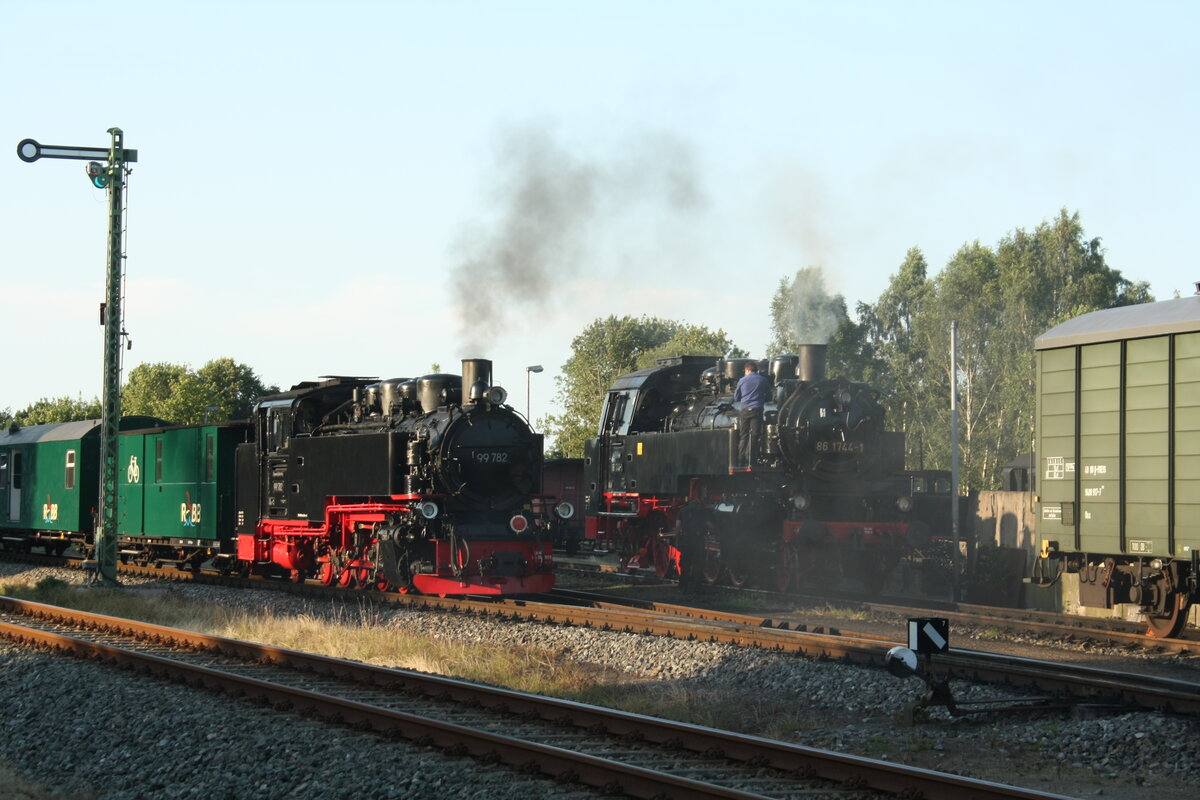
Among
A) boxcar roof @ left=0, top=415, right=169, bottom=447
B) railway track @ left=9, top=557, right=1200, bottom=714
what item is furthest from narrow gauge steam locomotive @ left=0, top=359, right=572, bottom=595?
boxcar roof @ left=0, top=415, right=169, bottom=447

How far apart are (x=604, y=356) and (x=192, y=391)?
95.7 ft

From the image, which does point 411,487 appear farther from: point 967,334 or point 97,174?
point 967,334

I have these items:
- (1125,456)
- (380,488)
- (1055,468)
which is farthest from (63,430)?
(1125,456)

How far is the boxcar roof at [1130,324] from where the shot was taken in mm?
12897

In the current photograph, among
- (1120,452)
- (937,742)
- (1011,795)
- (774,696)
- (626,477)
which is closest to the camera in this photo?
(1011,795)

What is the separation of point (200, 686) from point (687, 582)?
34.8ft

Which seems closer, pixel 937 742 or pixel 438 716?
pixel 937 742

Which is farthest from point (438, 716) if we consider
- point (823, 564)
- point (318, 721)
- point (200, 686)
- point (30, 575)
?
point (30, 575)

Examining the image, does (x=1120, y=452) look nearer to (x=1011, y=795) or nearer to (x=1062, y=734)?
(x=1062, y=734)

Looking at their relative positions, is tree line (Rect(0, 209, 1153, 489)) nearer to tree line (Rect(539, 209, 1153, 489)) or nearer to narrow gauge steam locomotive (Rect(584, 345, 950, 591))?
tree line (Rect(539, 209, 1153, 489))

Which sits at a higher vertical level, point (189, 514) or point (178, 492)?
point (178, 492)

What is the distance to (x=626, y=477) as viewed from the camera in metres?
22.9

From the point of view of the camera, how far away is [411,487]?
56.6 ft

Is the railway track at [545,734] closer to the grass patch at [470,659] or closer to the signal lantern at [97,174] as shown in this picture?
the grass patch at [470,659]
